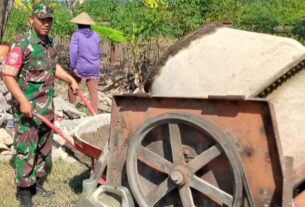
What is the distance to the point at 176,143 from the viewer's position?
347cm

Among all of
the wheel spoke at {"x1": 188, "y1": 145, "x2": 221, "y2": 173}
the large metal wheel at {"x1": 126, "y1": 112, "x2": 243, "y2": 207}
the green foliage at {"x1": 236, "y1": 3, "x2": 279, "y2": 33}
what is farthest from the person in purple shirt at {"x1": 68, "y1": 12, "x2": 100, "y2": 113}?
the wheel spoke at {"x1": 188, "y1": 145, "x2": 221, "y2": 173}

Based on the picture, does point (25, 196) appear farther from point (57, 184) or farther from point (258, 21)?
point (258, 21)

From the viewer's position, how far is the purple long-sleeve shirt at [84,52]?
358 inches

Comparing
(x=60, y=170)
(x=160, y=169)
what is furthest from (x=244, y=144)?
(x=60, y=170)

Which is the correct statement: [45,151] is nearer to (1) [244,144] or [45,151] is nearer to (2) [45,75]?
(2) [45,75]

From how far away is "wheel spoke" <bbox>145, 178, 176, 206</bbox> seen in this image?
3.55 meters

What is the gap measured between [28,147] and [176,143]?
1.95 m

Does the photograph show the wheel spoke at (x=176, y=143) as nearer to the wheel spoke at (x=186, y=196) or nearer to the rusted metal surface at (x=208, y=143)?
the rusted metal surface at (x=208, y=143)

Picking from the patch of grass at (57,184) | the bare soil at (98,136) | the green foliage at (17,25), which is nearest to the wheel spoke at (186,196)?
the bare soil at (98,136)

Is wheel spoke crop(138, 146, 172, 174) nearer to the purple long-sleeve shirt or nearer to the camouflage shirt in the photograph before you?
the camouflage shirt

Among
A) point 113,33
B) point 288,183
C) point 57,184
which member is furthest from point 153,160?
point 113,33

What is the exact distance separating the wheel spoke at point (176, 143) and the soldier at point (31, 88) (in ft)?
5.35

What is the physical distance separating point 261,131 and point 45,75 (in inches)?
95.1

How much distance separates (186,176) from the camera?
11.2 ft
